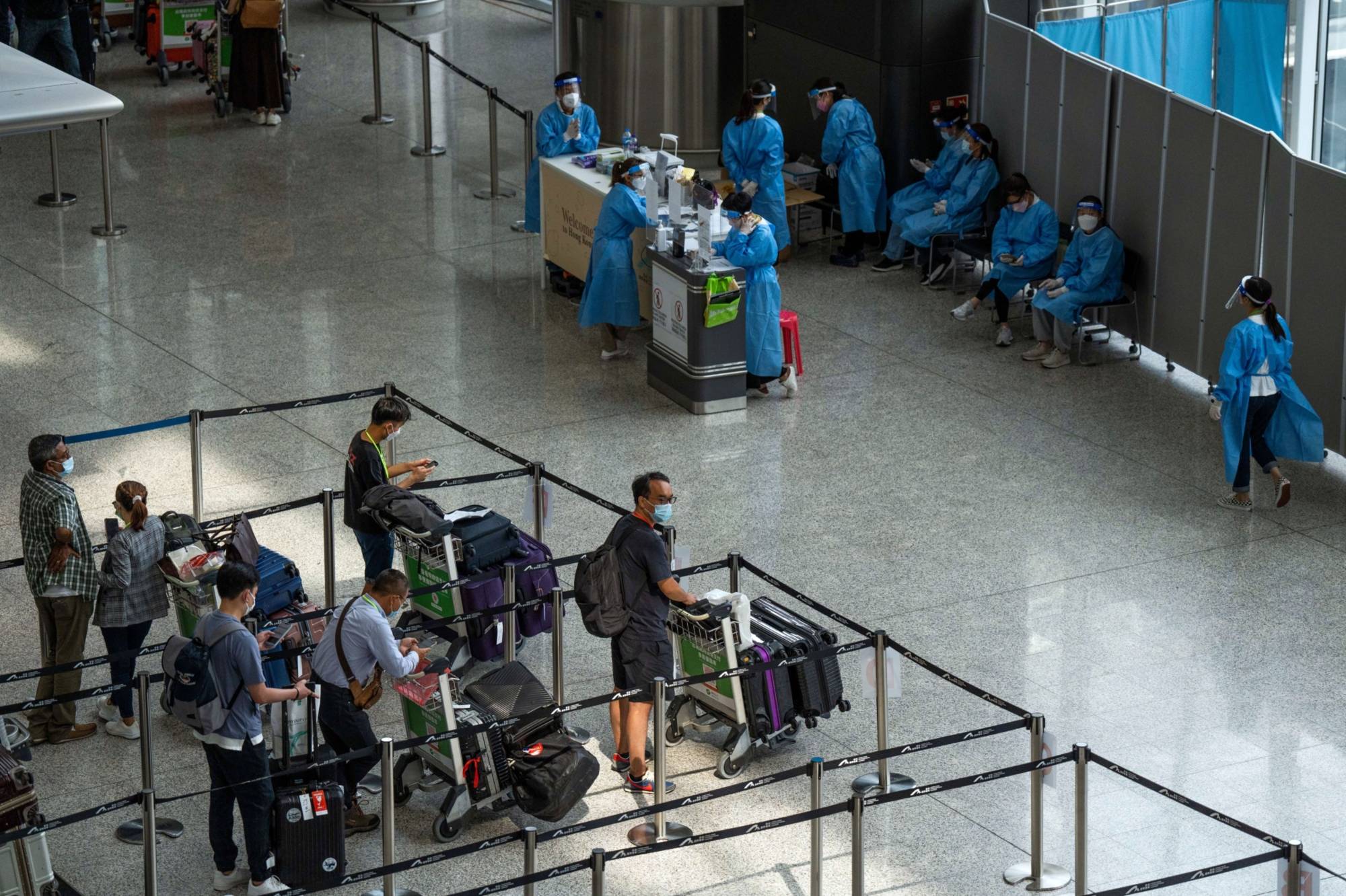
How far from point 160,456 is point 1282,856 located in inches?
303

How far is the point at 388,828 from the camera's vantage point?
7453mm

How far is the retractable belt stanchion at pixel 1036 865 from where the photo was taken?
7.51 m

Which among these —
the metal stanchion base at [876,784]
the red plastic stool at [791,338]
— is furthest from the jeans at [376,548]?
the red plastic stool at [791,338]

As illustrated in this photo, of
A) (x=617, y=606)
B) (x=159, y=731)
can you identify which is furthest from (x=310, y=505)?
(x=617, y=606)

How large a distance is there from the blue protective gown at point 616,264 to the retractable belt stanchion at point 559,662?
4.79 metres

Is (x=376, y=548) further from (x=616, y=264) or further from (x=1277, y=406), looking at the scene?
(x=1277, y=406)

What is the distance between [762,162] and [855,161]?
3.12 feet

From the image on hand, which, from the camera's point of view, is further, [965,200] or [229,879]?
[965,200]

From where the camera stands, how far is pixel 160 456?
11.9 metres

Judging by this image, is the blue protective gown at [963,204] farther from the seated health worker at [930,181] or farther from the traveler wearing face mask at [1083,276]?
the traveler wearing face mask at [1083,276]

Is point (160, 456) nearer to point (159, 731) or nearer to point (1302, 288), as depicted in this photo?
point (159, 731)

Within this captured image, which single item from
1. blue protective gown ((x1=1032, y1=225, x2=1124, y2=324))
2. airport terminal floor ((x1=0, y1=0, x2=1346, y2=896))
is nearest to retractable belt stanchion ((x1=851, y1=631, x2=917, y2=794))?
airport terminal floor ((x1=0, y1=0, x2=1346, y2=896))

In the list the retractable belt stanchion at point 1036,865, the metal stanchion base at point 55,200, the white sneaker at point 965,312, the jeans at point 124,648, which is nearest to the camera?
the retractable belt stanchion at point 1036,865

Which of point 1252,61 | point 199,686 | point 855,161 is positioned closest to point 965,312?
point 855,161
